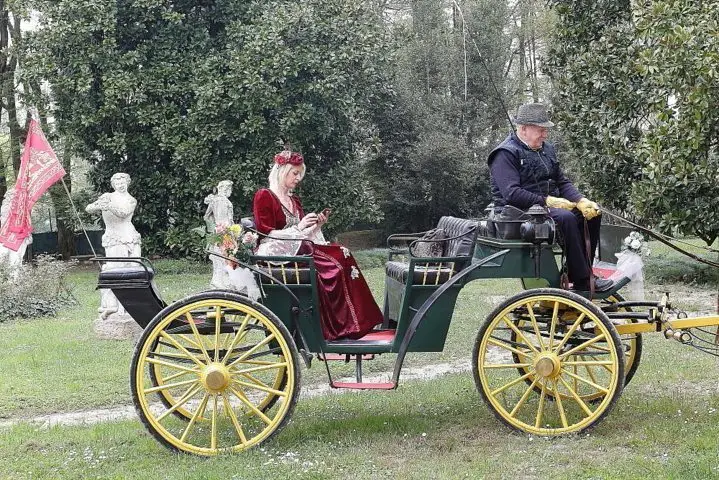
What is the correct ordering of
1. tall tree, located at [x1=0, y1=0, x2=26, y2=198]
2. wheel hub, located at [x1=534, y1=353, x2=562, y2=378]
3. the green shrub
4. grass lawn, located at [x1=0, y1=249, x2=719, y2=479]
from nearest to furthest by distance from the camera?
grass lawn, located at [x1=0, y1=249, x2=719, y2=479], wheel hub, located at [x1=534, y1=353, x2=562, y2=378], the green shrub, tall tree, located at [x1=0, y1=0, x2=26, y2=198]

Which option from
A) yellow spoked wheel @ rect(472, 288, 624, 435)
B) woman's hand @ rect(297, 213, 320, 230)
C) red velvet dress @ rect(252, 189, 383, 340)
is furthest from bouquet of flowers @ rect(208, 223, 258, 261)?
yellow spoked wheel @ rect(472, 288, 624, 435)

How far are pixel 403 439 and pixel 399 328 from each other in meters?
0.73

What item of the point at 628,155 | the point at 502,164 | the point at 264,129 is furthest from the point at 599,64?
the point at 502,164

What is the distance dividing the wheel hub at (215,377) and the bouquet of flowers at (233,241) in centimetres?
75

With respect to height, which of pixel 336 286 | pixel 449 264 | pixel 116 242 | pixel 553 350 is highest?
pixel 449 264

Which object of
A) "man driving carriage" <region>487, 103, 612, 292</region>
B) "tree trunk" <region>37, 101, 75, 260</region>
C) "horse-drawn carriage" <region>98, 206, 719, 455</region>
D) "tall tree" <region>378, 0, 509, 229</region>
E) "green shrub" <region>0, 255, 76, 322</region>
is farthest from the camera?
"tall tree" <region>378, 0, 509, 229</region>

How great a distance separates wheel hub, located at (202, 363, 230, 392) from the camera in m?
5.06

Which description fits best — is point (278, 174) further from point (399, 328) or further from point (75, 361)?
point (75, 361)

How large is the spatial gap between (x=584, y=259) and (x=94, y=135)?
49.0 feet

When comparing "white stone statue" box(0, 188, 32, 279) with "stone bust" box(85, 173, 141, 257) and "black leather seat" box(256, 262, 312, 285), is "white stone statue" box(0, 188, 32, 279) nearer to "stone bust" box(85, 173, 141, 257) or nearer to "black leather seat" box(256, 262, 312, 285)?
"stone bust" box(85, 173, 141, 257)

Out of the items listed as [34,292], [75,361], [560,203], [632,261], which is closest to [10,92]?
[34,292]

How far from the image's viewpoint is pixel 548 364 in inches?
204

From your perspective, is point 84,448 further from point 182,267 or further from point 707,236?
point 182,267

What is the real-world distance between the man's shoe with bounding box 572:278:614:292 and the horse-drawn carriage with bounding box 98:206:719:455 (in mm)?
49
